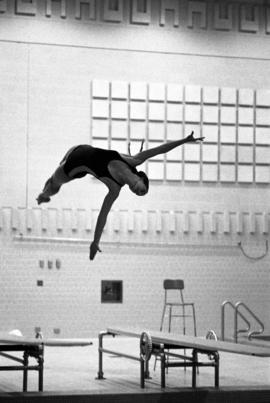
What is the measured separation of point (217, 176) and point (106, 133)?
3.08m

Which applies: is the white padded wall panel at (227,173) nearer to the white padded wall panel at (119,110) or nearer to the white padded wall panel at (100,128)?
the white padded wall panel at (119,110)

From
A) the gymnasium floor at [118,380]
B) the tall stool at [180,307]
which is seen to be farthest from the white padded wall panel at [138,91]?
the gymnasium floor at [118,380]

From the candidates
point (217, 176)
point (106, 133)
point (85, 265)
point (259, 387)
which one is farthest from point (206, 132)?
point (259, 387)

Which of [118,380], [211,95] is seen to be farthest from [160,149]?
[211,95]

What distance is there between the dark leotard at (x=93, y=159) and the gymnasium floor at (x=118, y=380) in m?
2.57

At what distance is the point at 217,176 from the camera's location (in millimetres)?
21938

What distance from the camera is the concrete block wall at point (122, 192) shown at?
20.6 m

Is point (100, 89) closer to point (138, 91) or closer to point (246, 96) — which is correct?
point (138, 91)

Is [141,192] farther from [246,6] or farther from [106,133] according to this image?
[246,6]

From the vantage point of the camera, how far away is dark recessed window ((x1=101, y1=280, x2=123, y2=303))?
20.9 metres

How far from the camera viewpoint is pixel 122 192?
21344 millimetres

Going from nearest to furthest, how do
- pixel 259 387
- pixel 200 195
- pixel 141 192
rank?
pixel 141 192 < pixel 259 387 < pixel 200 195

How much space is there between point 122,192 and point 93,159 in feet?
36.8

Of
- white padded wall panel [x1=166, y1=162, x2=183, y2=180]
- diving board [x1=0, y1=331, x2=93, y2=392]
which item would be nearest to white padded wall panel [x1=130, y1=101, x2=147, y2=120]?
white padded wall panel [x1=166, y1=162, x2=183, y2=180]
